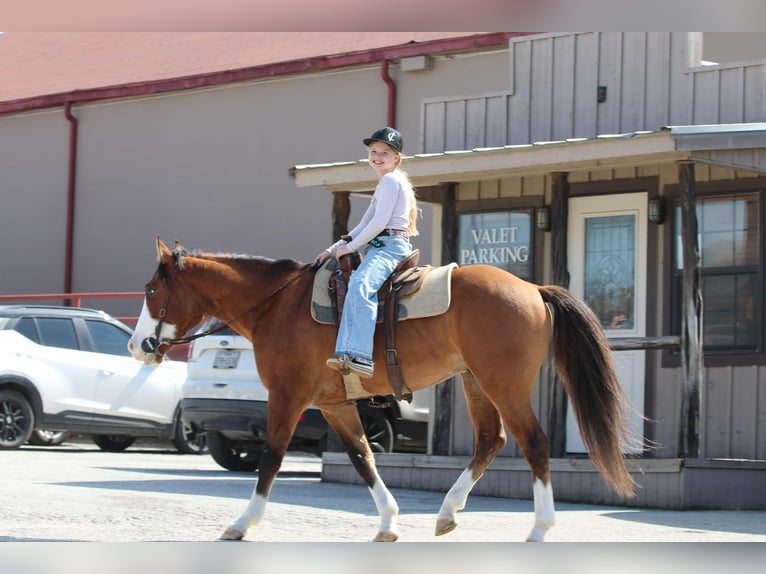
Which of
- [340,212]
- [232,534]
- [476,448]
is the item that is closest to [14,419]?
[340,212]

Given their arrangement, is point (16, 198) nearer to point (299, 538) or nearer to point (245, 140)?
point (245, 140)

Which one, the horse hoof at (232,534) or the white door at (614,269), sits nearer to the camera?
the horse hoof at (232,534)

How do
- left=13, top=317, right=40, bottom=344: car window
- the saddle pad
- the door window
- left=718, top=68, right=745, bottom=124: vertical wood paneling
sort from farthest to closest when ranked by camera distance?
left=13, top=317, right=40, bottom=344: car window < the door window < left=718, top=68, right=745, bottom=124: vertical wood paneling < the saddle pad

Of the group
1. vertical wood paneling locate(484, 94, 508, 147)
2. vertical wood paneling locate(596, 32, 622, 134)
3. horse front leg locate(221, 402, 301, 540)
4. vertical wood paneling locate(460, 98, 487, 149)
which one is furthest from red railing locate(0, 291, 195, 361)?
horse front leg locate(221, 402, 301, 540)

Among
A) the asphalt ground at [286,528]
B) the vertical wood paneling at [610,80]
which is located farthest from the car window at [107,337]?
the vertical wood paneling at [610,80]

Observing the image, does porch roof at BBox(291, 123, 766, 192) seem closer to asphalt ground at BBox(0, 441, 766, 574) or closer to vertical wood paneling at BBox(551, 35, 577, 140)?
vertical wood paneling at BBox(551, 35, 577, 140)

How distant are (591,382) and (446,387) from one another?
562 centimetres

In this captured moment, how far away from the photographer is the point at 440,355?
8.53 metres

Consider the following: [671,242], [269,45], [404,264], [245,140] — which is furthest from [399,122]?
[404,264]

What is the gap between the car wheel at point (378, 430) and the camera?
47.5ft

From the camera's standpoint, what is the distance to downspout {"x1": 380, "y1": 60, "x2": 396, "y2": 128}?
68.5 feet

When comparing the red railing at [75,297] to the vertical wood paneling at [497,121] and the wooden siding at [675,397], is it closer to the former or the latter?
the vertical wood paneling at [497,121]

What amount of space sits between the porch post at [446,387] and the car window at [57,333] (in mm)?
5529

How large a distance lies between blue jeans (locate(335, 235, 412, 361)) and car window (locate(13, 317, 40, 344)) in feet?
30.2
